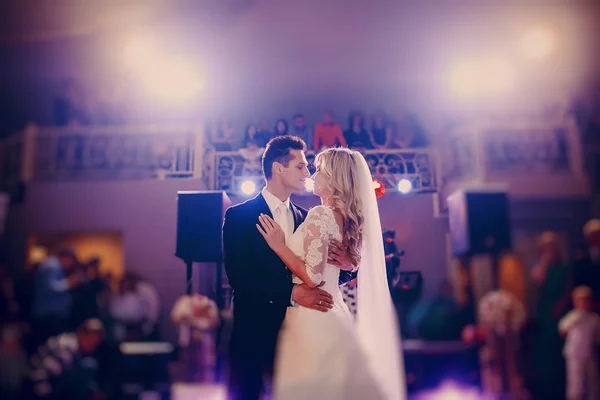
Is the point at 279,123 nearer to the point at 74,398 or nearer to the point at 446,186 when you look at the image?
the point at 446,186

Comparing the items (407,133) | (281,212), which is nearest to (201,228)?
(281,212)

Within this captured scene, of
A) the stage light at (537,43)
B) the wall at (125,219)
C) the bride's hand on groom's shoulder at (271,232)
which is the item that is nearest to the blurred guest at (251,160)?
the wall at (125,219)

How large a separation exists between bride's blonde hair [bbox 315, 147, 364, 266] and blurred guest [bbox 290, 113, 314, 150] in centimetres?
162

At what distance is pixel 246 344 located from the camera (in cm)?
305

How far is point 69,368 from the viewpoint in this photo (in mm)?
4211

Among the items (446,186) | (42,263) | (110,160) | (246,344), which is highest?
(110,160)

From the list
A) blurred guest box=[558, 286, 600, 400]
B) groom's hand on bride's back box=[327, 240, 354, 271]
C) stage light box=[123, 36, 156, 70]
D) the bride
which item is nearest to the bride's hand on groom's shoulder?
the bride

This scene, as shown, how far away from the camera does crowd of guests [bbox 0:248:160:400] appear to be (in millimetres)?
4230

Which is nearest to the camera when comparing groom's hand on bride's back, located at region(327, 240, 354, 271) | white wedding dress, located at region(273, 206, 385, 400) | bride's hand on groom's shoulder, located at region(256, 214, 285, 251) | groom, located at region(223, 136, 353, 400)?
white wedding dress, located at region(273, 206, 385, 400)

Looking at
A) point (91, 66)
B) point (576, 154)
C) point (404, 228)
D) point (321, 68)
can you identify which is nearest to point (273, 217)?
point (404, 228)

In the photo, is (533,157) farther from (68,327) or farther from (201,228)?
(68,327)

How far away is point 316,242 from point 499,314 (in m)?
3.67

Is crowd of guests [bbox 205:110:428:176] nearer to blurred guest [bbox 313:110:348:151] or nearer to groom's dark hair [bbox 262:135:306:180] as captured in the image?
blurred guest [bbox 313:110:348:151]

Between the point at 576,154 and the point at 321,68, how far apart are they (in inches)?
140
